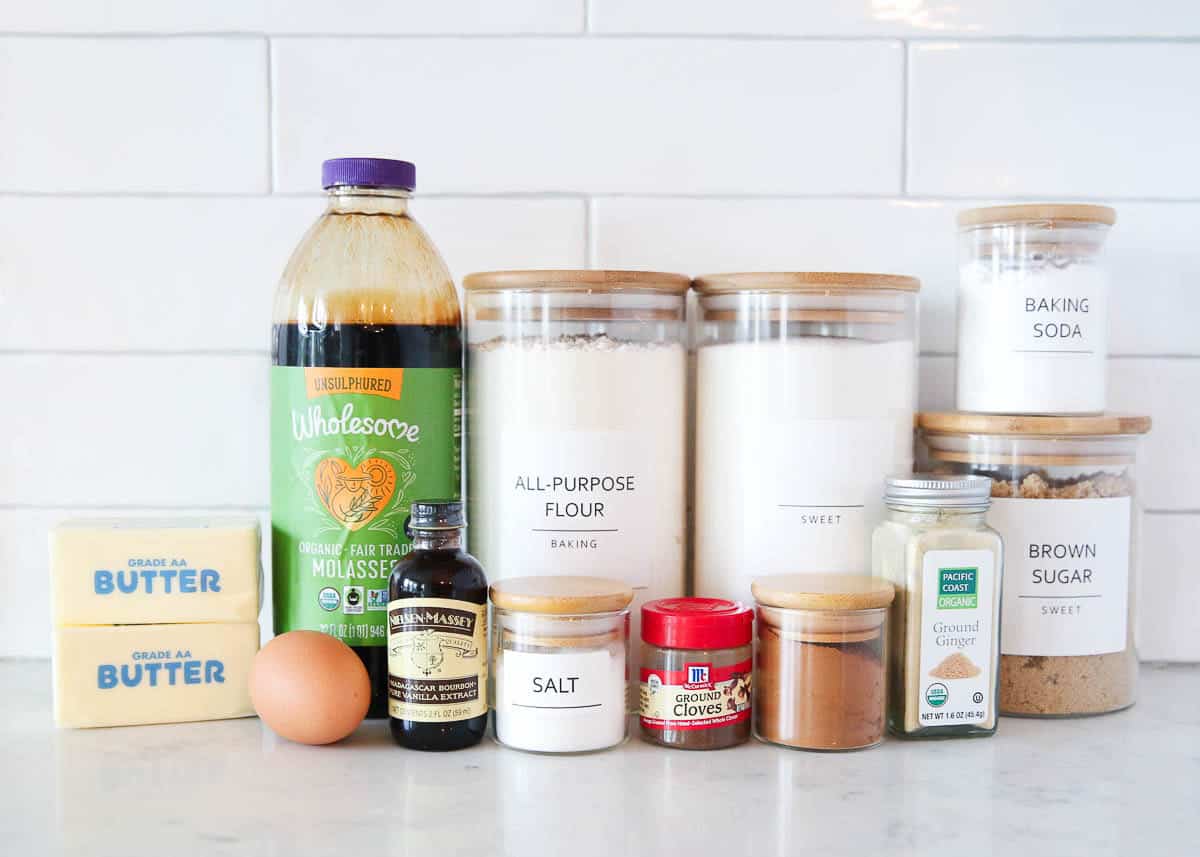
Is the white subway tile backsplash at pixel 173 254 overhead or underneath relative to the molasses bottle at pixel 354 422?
overhead

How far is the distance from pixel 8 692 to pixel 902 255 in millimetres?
852

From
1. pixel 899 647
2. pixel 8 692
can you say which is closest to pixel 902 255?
pixel 899 647

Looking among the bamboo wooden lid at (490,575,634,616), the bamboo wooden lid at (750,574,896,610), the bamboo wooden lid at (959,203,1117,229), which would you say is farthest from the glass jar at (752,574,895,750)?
the bamboo wooden lid at (959,203,1117,229)

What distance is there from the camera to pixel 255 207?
0.98 metres

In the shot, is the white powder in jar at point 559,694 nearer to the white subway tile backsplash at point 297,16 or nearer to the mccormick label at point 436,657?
the mccormick label at point 436,657

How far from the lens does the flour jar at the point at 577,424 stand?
0.81m

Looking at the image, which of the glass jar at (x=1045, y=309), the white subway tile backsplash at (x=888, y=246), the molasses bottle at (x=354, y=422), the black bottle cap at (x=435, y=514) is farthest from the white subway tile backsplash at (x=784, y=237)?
the black bottle cap at (x=435, y=514)

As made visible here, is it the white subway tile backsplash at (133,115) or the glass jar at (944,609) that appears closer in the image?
the glass jar at (944,609)

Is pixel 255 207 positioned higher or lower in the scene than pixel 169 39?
lower

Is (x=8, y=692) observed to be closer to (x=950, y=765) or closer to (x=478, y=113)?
(x=478, y=113)

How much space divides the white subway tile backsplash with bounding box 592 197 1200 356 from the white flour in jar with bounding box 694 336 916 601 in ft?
0.55

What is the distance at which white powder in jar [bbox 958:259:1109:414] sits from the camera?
0.85 meters

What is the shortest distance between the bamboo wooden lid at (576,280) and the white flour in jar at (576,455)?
4 cm

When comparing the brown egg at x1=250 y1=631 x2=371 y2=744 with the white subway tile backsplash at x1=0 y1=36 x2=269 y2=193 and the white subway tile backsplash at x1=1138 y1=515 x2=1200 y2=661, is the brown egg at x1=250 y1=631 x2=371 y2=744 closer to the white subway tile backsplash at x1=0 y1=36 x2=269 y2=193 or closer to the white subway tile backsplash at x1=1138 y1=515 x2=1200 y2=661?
the white subway tile backsplash at x1=0 y1=36 x2=269 y2=193
